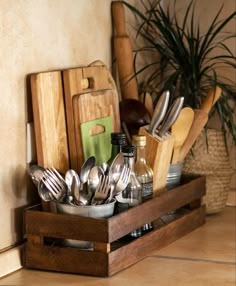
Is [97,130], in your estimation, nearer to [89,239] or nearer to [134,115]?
[134,115]

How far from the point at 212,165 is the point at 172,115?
0.35m

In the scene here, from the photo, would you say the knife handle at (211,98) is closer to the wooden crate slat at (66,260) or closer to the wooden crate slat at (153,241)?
the wooden crate slat at (153,241)

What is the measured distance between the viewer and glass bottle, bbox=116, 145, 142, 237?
65.8 inches

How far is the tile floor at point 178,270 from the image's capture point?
1544 millimetres

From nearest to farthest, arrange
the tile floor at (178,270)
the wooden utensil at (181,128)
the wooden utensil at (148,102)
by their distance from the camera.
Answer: the tile floor at (178,270)
the wooden utensil at (181,128)
the wooden utensil at (148,102)

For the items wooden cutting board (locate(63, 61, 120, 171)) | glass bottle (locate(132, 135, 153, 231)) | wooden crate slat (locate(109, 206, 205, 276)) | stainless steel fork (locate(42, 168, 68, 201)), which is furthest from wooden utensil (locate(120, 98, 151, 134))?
stainless steel fork (locate(42, 168, 68, 201))

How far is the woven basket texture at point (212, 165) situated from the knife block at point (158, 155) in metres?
0.23

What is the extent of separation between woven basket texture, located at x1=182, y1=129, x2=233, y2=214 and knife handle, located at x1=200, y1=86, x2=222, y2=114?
9cm

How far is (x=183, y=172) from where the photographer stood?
6.76 feet

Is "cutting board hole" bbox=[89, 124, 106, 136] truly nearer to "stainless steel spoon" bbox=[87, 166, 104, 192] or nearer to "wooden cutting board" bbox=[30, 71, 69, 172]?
"wooden cutting board" bbox=[30, 71, 69, 172]

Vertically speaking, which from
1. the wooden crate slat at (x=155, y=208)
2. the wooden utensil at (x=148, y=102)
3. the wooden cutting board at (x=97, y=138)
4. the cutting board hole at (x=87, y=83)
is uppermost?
the cutting board hole at (x=87, y=83)

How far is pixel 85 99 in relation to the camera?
1.74 meters

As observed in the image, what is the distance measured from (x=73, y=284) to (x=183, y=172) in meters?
0.63

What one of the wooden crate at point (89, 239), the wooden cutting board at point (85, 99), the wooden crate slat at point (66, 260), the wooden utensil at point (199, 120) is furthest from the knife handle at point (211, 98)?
the wooden crate slat at point (66, 260)
